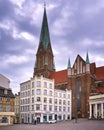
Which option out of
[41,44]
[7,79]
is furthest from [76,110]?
[7,79]

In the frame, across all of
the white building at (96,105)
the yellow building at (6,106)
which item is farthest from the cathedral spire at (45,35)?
the yellow building at (6,106)

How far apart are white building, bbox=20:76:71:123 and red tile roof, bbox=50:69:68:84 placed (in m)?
23.0

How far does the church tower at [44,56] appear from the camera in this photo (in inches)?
4845

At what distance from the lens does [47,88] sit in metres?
83.6

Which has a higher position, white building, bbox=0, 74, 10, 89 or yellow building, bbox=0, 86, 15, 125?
white building, bbox=0, 74, 10, 89

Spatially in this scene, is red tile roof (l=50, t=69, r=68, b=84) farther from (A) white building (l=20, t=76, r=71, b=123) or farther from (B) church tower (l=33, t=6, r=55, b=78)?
(A) white building (l=20, t=76, r=71, b=123)

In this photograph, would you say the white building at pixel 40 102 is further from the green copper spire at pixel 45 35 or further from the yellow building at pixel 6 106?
the green copper spire at pixel 45 35

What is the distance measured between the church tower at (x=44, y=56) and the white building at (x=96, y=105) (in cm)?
3628

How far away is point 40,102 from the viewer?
80438 mm

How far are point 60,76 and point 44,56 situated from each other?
1442cm

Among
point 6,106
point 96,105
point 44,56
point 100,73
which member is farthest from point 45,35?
point 6,106

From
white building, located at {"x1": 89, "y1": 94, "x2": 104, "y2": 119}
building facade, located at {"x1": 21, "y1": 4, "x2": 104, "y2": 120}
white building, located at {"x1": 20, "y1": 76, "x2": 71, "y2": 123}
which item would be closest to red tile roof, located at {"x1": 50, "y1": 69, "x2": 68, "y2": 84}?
building facade, located at {"x1": 21, "y1": 4, "x2": 104, "y2": 120}

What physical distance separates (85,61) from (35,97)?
32859mm

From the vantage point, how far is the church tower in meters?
123
